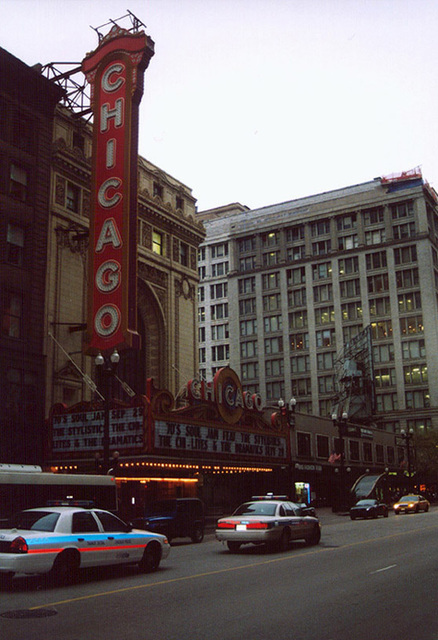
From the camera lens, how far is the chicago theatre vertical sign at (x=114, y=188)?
34094 millimetres

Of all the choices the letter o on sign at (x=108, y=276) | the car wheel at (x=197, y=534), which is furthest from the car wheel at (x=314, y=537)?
the letter o on sign at (x=108, y=276)

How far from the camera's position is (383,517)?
43406 millimetres

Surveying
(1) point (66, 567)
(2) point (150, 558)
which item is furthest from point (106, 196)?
(1) point (66, 567)

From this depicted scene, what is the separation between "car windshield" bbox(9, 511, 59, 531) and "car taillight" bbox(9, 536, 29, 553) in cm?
83

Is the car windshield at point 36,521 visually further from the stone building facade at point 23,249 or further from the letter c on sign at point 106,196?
the letter c on sign at point 106,196

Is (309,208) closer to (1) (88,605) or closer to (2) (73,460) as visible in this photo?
(2) (73,460)

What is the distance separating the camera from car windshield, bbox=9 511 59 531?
43.2 feet

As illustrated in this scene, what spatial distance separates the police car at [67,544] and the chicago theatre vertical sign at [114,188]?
18.9 meters

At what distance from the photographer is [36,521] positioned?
13359 millimetres

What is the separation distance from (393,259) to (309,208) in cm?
1741

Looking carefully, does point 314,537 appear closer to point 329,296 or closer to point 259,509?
point 259,509

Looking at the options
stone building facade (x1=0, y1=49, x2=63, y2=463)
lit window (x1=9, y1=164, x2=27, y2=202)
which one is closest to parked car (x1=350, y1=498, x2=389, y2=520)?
stone building facade (x1=0, y1=49, x2=63, y2=463)

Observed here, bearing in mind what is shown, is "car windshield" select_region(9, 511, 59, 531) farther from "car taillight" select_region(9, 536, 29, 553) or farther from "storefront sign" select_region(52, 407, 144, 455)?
"storefront sign" select_region(52, 407, 144, 455)

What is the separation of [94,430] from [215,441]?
7.30 m
